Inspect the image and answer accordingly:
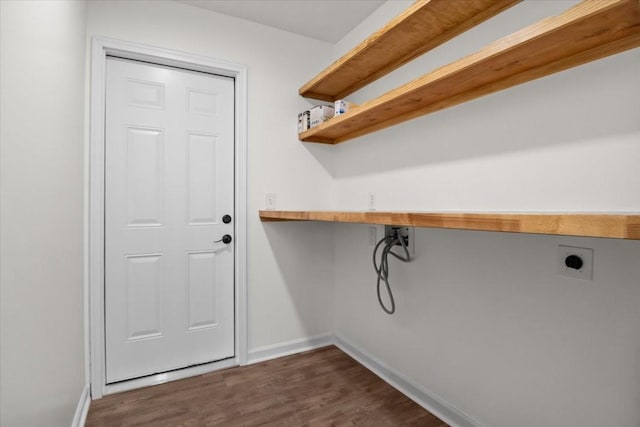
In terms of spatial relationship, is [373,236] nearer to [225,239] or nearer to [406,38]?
[225,239]

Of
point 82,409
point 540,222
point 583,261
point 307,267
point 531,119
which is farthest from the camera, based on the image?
point 307,267

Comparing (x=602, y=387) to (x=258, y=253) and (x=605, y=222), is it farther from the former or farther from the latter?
(x=258, y=253)

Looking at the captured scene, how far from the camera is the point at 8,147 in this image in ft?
2.73

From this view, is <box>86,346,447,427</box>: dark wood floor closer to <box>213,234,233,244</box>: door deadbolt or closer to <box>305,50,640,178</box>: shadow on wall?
<box>213,234,233,244</box>: door deadbolt

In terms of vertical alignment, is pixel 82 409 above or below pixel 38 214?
below

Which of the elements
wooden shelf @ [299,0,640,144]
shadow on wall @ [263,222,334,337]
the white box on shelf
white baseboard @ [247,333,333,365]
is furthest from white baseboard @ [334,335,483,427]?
the white box on shelf

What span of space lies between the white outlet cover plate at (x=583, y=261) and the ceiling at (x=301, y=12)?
6.04 ft

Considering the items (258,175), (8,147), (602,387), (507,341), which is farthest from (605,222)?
(258,175)

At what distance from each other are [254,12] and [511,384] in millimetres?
2608

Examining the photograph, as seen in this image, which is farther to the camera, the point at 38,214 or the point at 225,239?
the point at 225,239

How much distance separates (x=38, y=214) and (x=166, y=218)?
1097 millimetres

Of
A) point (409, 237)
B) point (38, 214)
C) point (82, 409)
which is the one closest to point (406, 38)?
point (409, 237)

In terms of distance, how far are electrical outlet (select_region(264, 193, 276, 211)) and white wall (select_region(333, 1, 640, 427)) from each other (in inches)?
31.8

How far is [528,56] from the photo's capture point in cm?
119
